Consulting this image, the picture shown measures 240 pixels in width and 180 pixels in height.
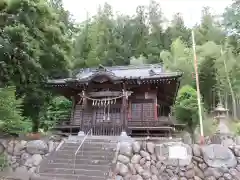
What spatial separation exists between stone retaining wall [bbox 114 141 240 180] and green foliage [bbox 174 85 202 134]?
24.4ft

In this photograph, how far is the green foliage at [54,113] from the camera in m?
16.8

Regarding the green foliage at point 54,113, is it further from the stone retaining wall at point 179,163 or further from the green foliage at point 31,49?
the stone retaining wall at point 179,163

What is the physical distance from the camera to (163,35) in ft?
116

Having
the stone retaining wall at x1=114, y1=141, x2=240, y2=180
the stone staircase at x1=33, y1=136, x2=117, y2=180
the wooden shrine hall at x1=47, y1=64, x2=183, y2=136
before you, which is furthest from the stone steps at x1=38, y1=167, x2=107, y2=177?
the wooden shrine hall at x1=47, y1=64, x2=183, y2=136

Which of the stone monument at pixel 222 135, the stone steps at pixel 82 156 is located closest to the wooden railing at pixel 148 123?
the stone monument at pixel 222 135

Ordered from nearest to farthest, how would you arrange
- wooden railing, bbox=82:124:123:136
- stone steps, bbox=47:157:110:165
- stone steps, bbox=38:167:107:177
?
stone steps, bbox=38:167:107:177 < stone steps, bbox=47:157:110:165 < wooden railing, bbox=82:124:123:136

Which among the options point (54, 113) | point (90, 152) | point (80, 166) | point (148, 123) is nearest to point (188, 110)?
point (148, 123)

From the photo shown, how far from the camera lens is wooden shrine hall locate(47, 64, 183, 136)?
1184 cm

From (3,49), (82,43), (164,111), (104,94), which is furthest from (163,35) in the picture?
(3,49)

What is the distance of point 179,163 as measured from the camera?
8891mm

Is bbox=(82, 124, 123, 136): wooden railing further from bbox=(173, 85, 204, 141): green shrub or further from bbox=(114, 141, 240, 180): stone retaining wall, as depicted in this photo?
A: bbox=(173, 85, 204, 141): green shrub

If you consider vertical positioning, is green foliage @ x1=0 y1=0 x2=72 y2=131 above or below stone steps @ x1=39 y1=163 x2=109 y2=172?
above

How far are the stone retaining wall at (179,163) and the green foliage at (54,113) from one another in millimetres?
8603

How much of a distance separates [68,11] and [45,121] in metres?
15.7
